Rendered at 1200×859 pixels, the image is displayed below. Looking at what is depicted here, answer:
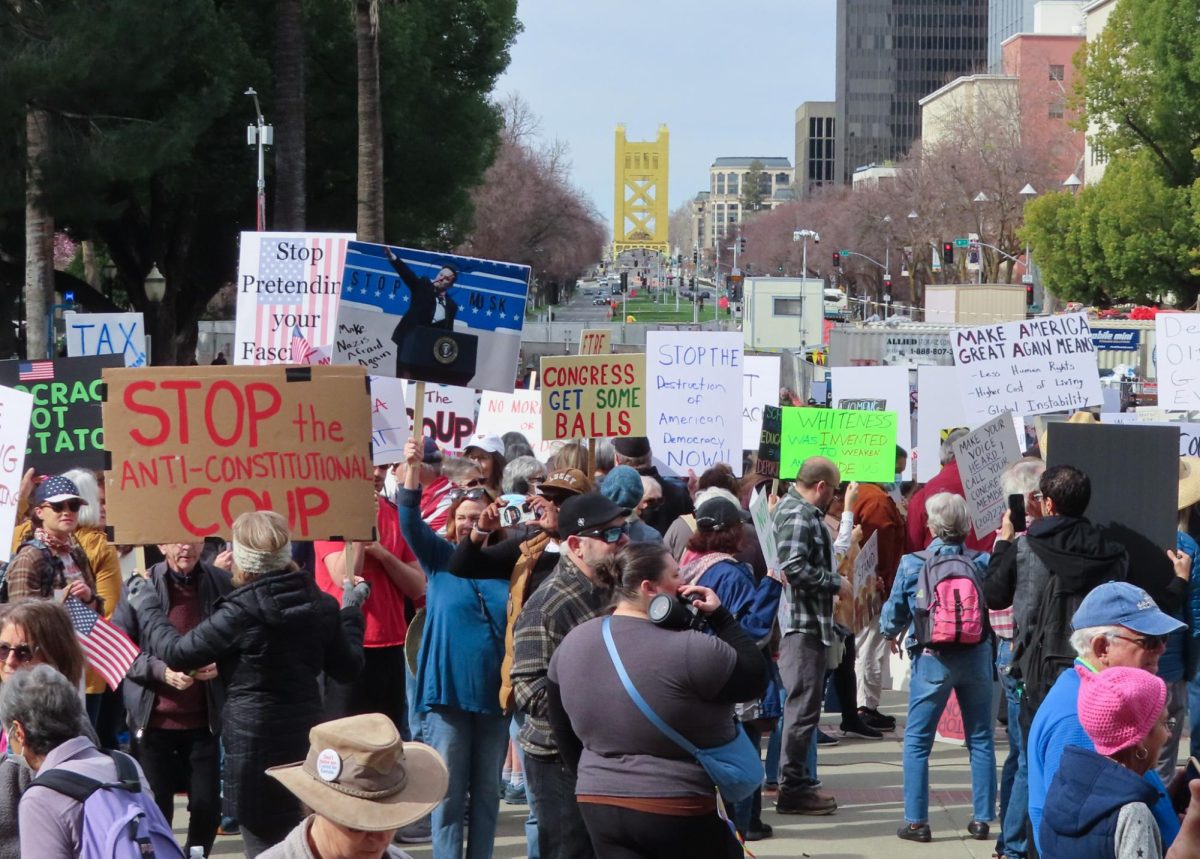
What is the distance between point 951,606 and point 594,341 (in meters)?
7.69

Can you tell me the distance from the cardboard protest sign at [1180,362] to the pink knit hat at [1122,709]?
731 centimetres

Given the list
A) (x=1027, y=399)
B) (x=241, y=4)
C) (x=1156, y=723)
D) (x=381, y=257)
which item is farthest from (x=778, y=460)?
(x=241, y=4)

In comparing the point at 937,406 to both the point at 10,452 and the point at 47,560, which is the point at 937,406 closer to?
the point at 10,452

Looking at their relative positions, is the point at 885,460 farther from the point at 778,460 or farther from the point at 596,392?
the point at 596,392

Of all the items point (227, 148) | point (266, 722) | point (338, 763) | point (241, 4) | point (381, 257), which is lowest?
point (266, 722)

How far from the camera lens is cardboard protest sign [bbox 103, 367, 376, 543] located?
20.0ft

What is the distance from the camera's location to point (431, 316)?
7844 millimetres

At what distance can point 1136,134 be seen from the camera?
54781 mm

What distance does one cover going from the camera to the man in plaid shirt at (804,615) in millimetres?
7570

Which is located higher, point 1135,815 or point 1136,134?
point 1136,134

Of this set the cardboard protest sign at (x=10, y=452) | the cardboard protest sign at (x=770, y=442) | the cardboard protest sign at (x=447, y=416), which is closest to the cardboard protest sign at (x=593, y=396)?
the cardboard protest sign at (x=447, y=416)

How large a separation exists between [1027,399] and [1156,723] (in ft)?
25.0

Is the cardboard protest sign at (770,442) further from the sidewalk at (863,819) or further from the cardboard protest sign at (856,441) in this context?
the sidewalk at (863,819)

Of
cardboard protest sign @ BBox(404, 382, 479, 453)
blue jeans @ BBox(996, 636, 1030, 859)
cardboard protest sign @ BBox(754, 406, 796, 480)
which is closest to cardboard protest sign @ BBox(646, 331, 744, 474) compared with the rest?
cardboard protest sign @ BBox(754, 406, 796, 480)
